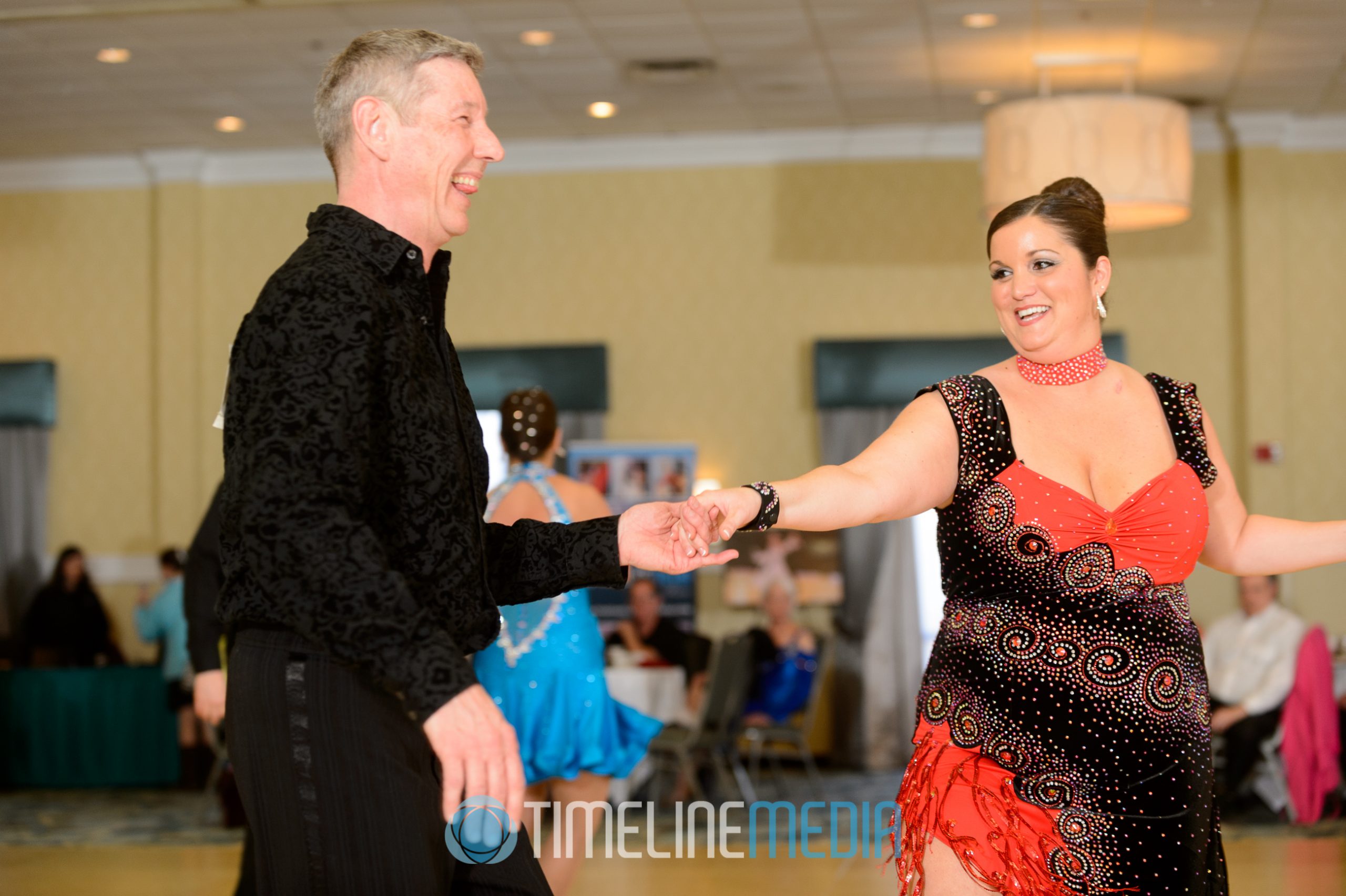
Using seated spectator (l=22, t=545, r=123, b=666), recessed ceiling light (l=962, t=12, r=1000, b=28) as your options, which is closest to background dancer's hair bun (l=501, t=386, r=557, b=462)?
recessed ceiling light (l=962, t=12, r=1000, b=28)

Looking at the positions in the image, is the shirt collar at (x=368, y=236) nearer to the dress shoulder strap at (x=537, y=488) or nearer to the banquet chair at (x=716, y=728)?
the dress shoulder strap at (x=537, y=488)

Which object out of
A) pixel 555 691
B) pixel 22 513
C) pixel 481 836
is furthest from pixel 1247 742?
pixel 22 513

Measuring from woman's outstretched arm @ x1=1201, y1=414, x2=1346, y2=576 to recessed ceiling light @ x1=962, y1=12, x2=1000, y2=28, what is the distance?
15.7ft

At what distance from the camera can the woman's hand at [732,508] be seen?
207 cm

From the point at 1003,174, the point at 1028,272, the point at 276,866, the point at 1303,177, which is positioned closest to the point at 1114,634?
the point at 1028,272

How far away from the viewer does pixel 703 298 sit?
927 centimetres

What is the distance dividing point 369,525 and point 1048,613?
113 centimetres

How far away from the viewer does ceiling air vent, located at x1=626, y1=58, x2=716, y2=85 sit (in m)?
7.62

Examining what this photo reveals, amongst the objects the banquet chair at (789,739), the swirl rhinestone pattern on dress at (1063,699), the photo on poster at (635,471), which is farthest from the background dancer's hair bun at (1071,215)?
the photo on poster at (635,471)

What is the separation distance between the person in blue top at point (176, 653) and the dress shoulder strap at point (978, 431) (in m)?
6.74

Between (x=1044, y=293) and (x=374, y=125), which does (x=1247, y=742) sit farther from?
(x=374, y=125)

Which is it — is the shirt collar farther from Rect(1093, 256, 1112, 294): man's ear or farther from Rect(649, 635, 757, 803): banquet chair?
Rect(649, 635, 757, 803): banquet chair

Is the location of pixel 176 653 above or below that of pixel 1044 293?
below

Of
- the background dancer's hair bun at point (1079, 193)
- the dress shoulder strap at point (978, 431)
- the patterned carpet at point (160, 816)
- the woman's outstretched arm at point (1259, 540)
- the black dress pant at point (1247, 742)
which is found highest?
the background dancer's hair bun at point (1079, 193)
